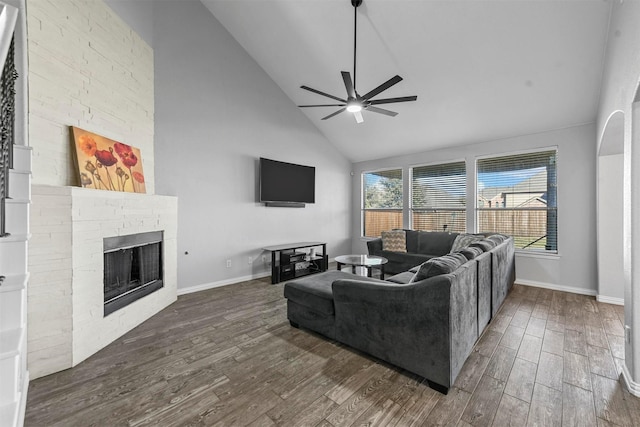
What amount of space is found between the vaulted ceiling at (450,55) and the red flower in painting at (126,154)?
8.81 ft

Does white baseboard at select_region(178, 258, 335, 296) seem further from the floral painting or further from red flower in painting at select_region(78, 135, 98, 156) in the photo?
red flower in painting at select_region(78, 135, 98, 156)

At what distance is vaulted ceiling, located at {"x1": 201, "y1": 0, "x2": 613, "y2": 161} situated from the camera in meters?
2.90

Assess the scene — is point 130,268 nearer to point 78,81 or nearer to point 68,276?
point 68,276

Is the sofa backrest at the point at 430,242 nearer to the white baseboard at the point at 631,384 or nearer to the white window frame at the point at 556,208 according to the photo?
the white window frame at the point at 556,208

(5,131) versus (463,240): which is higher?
(5,131)

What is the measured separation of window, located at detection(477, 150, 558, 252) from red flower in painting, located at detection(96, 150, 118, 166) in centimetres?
569

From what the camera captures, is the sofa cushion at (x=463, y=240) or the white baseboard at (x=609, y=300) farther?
the sofa cushion at (x=463, y=240)

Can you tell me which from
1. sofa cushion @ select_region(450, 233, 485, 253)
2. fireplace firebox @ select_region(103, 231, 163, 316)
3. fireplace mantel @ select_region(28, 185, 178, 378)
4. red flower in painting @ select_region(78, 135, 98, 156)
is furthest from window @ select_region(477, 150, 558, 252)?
red flower in painting @ select_region(78, 135, 98, 156)

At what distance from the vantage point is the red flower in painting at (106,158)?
2.65m

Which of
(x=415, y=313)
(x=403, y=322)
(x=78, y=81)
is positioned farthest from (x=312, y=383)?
(x=78, y=81)

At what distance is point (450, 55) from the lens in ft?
11.4

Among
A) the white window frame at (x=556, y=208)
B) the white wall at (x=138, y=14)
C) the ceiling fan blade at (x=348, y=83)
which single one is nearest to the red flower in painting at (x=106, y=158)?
the white wall at (x=138, y=14)

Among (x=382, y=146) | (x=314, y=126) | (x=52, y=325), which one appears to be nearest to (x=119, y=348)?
(x=52, y=325)

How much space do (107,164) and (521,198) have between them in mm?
5987
